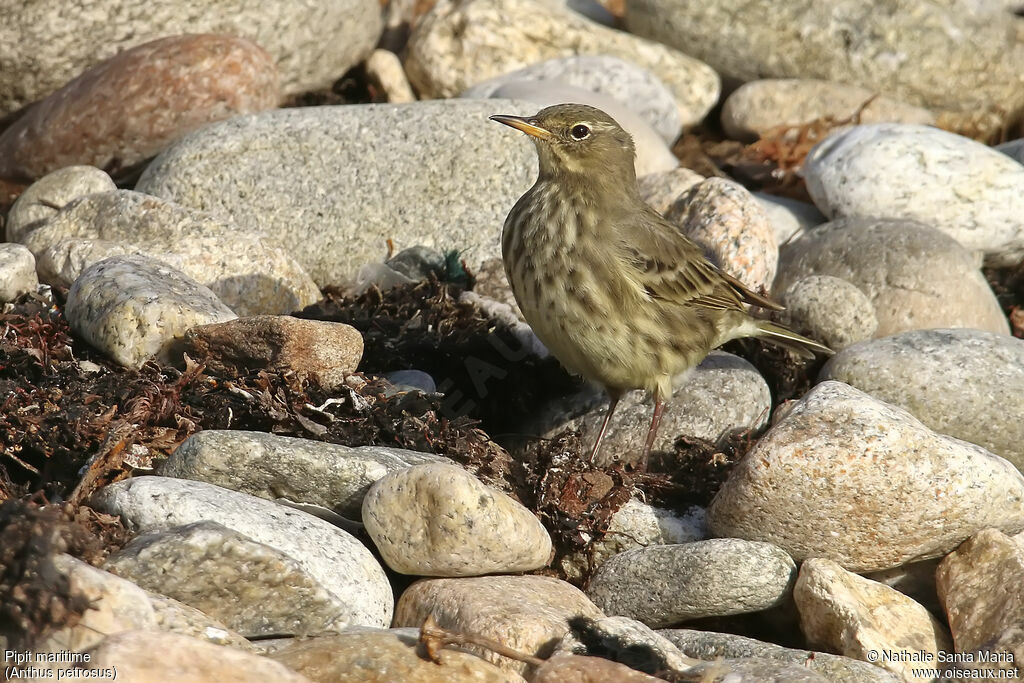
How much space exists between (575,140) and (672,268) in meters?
0.85

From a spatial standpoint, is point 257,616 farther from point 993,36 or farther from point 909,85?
point 993,36

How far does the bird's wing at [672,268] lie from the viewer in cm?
627

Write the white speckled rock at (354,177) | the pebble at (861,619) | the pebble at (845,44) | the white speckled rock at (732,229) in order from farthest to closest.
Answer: the pebble at (845,44) → the white speckled rock at (354,177) → the white speckled rock at (732,229) → the pebble at (861,619)

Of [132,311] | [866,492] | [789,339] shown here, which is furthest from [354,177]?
[866,492]

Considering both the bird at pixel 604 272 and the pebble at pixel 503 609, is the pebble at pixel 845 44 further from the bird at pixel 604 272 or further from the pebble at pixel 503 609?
the pebble at pixel 503 609

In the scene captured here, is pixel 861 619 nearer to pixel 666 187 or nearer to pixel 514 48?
pixel 666 187

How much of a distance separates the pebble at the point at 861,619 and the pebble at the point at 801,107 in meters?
5.74

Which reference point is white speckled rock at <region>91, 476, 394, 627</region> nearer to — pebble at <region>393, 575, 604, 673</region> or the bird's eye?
pebble at <region>393, 575, 604, 673</region>

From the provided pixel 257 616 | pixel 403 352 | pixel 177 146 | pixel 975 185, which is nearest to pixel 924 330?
pixel 975 185

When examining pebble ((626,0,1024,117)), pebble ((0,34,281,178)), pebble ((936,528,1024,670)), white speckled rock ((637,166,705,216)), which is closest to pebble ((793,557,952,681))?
pebble ((936,528,1024,670))

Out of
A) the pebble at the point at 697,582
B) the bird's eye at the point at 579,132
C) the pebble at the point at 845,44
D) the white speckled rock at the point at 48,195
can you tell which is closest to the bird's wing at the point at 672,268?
the bird's eye at the point at 579,132

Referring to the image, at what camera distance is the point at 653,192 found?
827 centimetres

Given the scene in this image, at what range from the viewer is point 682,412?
6637mm

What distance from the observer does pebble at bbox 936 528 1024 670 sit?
4.92m
